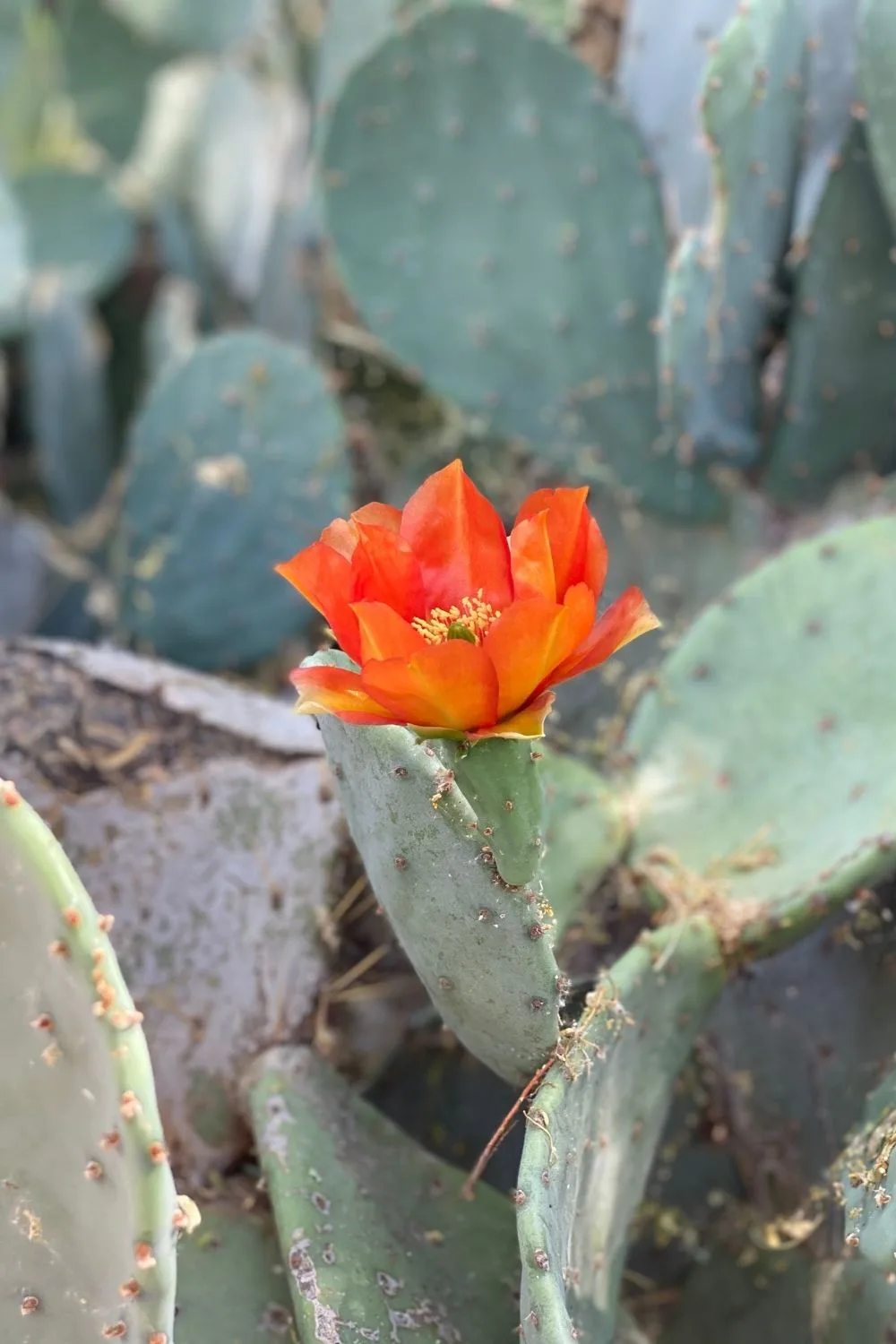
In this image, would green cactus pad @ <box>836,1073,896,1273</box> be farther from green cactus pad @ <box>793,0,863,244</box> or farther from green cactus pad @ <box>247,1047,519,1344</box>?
green cactus pad @ <box>793,0,863,244</box>

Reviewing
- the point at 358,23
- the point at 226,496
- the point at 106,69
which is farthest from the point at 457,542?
the point at 106,69

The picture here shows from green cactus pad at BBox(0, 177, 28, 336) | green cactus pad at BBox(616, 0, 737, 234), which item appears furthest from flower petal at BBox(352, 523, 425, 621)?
green cactus pad at BBox(0, 177, 28, 336)

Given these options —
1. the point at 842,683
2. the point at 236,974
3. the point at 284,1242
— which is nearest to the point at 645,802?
the point at 842,683

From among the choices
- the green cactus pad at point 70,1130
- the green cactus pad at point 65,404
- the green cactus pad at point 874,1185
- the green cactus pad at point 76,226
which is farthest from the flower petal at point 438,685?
the green cactus pad at point 76,226

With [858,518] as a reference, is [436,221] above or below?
above

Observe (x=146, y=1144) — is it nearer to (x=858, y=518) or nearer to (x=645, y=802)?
(x=645, y=802)

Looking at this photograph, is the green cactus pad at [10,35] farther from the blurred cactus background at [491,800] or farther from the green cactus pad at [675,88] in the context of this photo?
the green cactus pad at [675,88]

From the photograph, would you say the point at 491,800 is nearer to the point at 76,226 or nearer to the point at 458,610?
the point at 458,610
